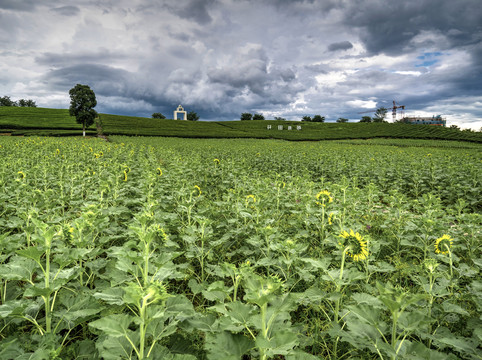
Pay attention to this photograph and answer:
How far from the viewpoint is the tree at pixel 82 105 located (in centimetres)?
4025

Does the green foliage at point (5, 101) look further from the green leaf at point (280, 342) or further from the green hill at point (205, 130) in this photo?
the green leaf at point (280, 342)

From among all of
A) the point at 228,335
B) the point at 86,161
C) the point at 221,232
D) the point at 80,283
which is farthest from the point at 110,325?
the point at 86,161

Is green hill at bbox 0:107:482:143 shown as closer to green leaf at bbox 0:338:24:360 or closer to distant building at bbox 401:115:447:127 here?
green leaf at bbox 0:338:24:360

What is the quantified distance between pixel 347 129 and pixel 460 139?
2066cm

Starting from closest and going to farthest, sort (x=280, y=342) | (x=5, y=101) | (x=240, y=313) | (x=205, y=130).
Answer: (x=280, y=342), (x=240, y=313), (x=205, y=130), (x=5, y=101)

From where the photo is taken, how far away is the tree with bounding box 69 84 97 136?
40.2 m

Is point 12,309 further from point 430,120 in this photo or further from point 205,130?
point 430,120

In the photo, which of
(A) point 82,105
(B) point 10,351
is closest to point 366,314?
(B) point 10,351

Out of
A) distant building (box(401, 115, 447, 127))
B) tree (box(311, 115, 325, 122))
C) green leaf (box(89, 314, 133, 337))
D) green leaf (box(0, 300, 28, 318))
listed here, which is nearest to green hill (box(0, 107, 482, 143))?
tree (box(311, 115, 325, 122))

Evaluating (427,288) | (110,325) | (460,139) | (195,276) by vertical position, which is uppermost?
(460,139)

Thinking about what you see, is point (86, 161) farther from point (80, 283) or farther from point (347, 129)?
point (347, 129)

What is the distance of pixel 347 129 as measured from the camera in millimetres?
61031

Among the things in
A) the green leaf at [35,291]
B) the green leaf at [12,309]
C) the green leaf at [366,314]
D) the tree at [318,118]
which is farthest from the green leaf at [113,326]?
the tree at [318,118]

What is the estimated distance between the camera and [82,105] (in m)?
40.8
